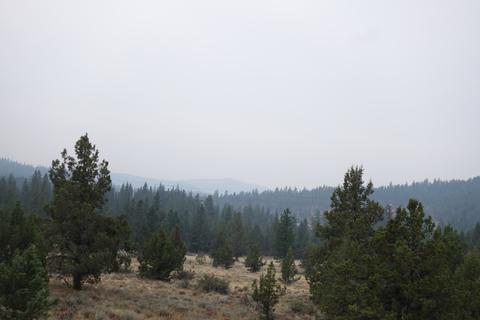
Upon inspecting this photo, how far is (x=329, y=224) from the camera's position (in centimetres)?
2183

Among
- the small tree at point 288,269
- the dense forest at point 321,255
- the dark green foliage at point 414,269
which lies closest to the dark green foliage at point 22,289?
the dense forest at point 321,255

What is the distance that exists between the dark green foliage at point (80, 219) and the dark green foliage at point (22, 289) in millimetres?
8393

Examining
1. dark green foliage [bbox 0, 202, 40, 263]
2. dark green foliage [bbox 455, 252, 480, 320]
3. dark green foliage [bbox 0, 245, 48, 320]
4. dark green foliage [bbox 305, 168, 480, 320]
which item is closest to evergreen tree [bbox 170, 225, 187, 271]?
dark green foliage [bbox 0, 202, 40, 263]

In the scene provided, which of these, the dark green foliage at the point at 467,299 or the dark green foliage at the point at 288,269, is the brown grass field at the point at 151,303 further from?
the dark green foliage at the point at 467,299

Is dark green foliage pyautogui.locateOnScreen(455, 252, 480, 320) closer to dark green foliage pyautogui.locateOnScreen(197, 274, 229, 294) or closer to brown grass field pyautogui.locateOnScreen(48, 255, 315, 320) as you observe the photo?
brown grass field pyautogui.locateOnScreen(48, 255, 315, 320)

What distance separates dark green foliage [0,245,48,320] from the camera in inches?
500

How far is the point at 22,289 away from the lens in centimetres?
1276

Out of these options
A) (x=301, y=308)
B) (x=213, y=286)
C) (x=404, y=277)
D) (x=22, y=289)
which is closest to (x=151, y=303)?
(x=213, y=286)

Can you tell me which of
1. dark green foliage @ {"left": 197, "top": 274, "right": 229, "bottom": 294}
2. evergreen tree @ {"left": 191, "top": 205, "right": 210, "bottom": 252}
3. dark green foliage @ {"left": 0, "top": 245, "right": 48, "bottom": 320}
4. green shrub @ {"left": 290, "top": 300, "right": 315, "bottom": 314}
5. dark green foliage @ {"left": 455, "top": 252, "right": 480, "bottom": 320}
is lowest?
evergreen tree @ {"left": 191, "top": 205, "right": 210, "bottom": 252}

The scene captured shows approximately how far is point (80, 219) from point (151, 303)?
638 cm

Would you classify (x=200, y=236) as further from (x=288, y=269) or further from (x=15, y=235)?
(x=15, y=235)

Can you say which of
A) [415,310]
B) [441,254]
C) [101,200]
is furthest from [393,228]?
[101,200]

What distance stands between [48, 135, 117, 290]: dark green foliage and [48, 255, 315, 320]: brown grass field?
1721 millimetres

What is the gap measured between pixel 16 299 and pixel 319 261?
14672 mm
